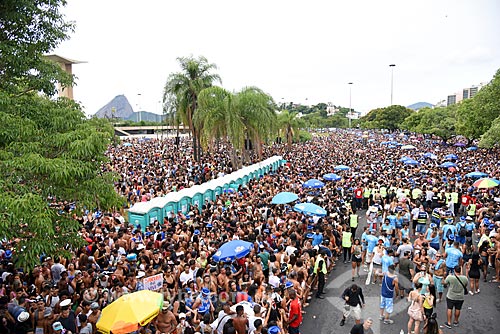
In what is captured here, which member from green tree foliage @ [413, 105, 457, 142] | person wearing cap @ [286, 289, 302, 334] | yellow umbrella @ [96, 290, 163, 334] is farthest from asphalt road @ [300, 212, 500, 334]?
green tree foliage @ [413, 105, 457, 142]

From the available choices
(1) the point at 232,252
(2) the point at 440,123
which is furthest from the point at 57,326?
(2) the point at 440,123

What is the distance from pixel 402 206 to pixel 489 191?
713 centimetres

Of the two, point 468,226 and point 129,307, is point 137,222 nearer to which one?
point 129,307

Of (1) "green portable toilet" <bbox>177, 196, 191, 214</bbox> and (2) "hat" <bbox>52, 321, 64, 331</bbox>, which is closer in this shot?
(2) "hat" <bbox>52, 321, 64, 331</bbox>

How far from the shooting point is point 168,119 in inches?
1259

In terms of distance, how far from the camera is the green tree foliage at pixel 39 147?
5.26 m

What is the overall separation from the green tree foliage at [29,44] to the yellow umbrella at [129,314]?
4077 mm

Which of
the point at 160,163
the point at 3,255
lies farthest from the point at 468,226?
the point at 160,163

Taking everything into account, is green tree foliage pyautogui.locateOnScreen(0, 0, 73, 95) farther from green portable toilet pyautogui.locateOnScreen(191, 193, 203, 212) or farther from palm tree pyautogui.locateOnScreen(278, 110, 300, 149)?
palm tree pyautogui.locateOnScreen(278, 110, 300, 149)

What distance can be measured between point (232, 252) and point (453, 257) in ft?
17.0

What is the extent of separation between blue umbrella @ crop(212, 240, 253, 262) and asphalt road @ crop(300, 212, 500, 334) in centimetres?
193

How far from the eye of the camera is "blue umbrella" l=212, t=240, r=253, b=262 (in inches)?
336

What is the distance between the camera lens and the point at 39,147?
19.2ft

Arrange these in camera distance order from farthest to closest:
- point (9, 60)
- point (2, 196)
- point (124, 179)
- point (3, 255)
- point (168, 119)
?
point (168, 119)
point (124, 179)
point (3, 255)
point (9, 60)
point (2, 196)
